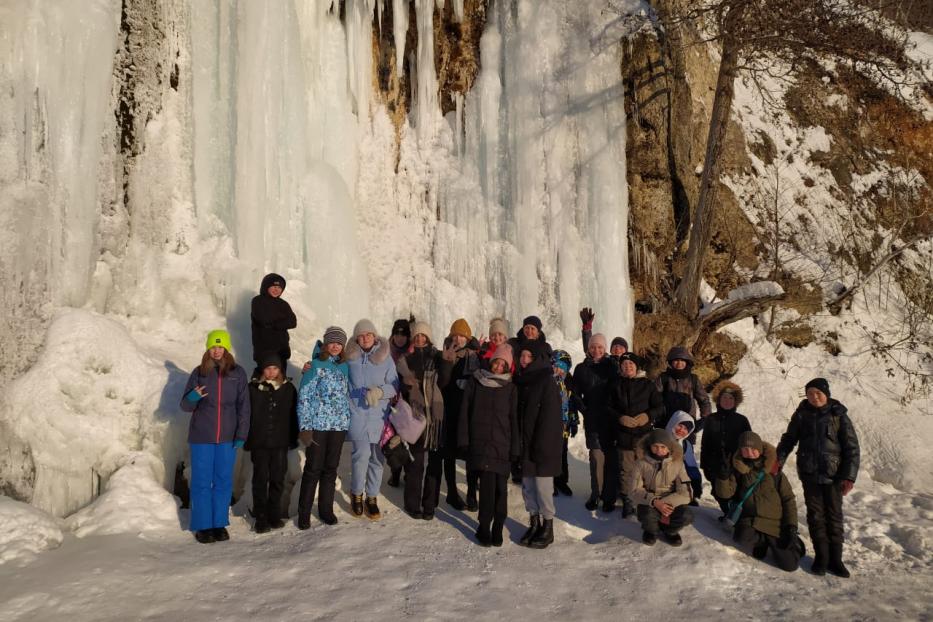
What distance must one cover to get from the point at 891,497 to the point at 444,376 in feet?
17.5

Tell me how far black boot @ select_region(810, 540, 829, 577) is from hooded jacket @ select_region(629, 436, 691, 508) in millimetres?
964

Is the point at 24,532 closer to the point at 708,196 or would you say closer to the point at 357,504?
the point at 357,504

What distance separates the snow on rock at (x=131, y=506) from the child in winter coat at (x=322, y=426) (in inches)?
41.1

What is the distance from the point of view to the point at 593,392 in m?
6.54

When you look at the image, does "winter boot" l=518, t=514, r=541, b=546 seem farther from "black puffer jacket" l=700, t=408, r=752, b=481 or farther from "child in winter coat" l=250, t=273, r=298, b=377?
"child in winter coat" l=250, t=273, r=298, b=377

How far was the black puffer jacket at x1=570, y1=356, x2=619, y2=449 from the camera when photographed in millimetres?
6359

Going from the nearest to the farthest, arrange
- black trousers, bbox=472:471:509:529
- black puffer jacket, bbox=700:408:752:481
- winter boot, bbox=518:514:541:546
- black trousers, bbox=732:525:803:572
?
black trousers, bbox=732:525:803:572 < black trousers, bbox=472:471:509:529 < winter boot, bbox=518:514:541:546 < black puffer jacket, bbox=700:408:752:481

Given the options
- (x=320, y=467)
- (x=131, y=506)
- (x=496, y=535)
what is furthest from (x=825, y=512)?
(x=131, y=506)

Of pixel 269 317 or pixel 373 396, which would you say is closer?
pixel 373 396

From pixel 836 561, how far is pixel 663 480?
133 cm

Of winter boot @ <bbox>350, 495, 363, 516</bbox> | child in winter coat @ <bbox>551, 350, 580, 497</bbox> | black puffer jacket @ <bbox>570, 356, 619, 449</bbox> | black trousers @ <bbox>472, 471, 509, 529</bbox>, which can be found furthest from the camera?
child in winter coat @ <bbox>551, 350, 580, 497</bbox>

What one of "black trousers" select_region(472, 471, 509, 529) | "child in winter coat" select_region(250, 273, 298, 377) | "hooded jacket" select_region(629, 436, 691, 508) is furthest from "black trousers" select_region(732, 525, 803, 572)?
"child in winter coat" select_region(250, 273, 298, 377)

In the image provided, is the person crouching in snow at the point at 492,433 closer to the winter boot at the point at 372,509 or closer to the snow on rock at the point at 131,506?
the winter boot at the point at 372,509

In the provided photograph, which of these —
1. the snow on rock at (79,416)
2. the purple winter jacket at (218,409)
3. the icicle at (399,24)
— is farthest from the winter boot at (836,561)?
the icicle at (399,24)
